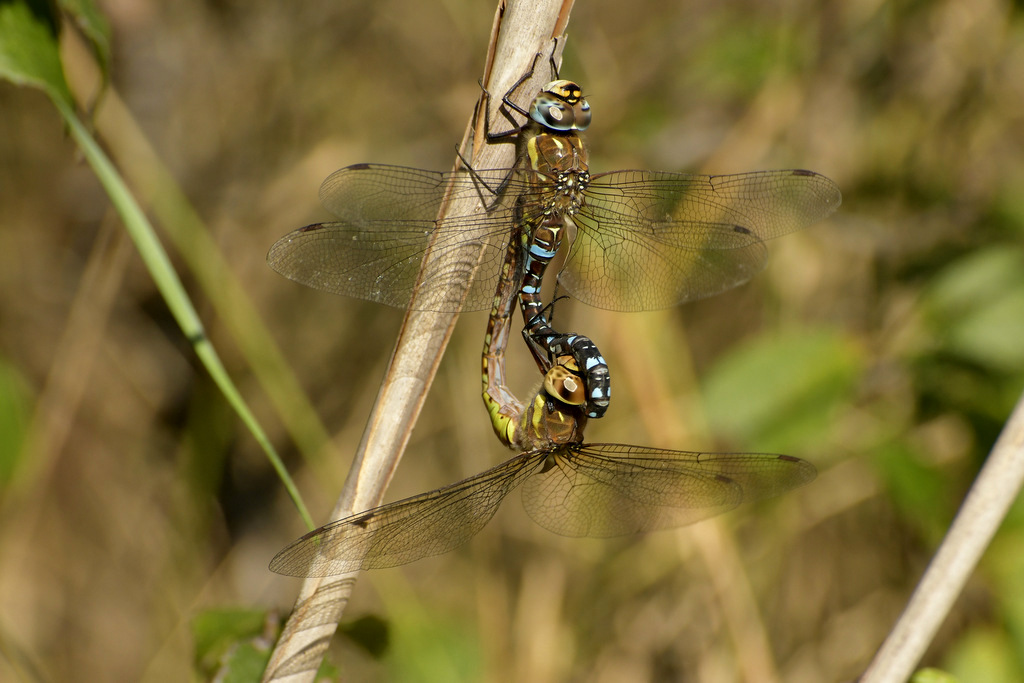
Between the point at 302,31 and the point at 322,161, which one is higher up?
the point at 302,31

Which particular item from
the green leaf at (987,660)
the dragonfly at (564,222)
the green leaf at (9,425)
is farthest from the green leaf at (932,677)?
the green leaf at (9,425)

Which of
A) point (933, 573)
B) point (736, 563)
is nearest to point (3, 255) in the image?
point (736, 563)

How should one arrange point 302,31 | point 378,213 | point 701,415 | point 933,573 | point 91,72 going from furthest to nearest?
1. point 302,31
2. point 91,72
3. point 701,415
4. point 378,213
5. point 933,573

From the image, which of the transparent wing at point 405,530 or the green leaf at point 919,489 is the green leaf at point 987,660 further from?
the transparent wing at point 405,530

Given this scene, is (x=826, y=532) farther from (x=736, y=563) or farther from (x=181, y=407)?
(x=181, y=407)

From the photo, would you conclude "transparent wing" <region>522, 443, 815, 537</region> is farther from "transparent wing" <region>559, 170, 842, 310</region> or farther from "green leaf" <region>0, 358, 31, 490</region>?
"green leaf" <region>0, 358, 31, 490</region>
